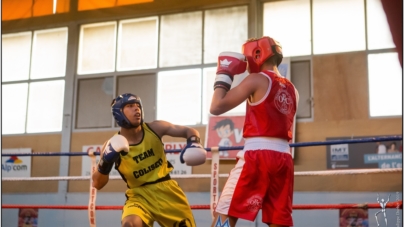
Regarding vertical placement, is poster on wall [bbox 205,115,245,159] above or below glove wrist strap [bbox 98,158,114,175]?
above

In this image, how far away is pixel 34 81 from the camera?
725 centimetres

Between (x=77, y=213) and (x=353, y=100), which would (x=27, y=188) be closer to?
(x=77, y=213)

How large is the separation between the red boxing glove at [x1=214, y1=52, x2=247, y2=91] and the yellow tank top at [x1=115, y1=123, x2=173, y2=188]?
819mm

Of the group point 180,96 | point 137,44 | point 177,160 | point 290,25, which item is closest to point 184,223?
point 177,160

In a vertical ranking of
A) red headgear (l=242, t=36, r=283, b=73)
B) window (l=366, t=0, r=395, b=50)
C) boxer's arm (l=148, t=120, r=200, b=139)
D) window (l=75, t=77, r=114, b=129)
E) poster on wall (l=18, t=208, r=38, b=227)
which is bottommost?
poster on wall (l=18, t=208, r=38, b=227)

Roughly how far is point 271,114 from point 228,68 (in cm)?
29

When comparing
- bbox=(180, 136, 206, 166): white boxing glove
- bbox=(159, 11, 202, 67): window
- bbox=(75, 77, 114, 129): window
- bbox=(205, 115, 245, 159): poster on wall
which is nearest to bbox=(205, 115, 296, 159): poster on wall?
bbox=(205, 115, 245, 159): poster on wall

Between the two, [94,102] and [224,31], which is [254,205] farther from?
[94,102]

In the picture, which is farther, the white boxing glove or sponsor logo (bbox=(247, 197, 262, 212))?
the white boxing glove

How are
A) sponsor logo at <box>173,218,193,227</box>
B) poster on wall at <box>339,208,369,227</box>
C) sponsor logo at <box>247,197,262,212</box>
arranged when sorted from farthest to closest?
poster on wall at <box>339,208,369,227</box>
sponsor logo at <box>173,218,193,227</box>
sponsor logo at <box>247,197,262,212</box>

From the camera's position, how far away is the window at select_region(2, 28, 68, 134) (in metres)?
7.12

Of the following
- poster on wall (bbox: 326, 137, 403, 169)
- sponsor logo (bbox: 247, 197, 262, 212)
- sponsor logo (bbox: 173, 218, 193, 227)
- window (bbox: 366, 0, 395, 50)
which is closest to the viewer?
sponsor logo (bbox: 247, 197, 262, 212)

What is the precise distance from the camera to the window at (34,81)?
23.4ft

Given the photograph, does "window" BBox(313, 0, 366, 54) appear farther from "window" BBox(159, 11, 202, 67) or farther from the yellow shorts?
the yellow shorts
